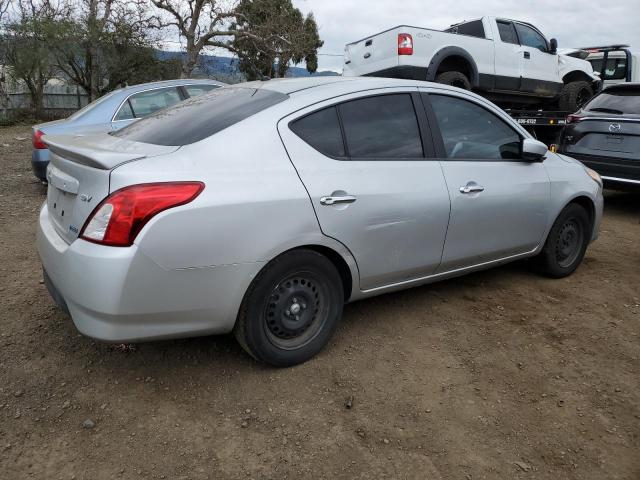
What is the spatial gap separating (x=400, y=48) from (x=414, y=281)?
19.2ft

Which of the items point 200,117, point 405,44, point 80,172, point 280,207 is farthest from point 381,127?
point 405,44

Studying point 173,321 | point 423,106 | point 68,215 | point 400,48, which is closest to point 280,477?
point 173,321

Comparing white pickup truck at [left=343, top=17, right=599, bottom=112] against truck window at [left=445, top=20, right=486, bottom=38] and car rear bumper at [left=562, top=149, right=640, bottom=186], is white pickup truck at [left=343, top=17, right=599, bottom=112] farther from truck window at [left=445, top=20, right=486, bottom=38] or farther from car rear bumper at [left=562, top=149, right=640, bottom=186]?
car rear bumper at [left=562, top=149, right=640, bottom=186]

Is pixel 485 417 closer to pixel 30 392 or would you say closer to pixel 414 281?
pixel 414 281

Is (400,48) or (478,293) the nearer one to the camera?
→ (478,293)

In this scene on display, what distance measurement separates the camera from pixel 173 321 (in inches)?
102

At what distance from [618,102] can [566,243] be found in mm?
3595

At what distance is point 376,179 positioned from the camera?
10.3 feet

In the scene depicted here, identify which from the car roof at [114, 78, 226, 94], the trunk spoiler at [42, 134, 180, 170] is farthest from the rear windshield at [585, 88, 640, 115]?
the trunk spoiler at [42, 134, 180, 170]

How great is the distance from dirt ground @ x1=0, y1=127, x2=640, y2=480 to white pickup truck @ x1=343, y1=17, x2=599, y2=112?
18.4 feet

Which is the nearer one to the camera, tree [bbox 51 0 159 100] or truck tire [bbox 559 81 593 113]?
truck tire [bbox 559 81 593 113]

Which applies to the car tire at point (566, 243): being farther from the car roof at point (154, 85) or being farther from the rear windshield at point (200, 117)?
the car roof at point (154, 85)

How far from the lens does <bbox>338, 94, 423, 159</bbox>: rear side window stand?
3193mm

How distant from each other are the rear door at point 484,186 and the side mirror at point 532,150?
0.18 feet
